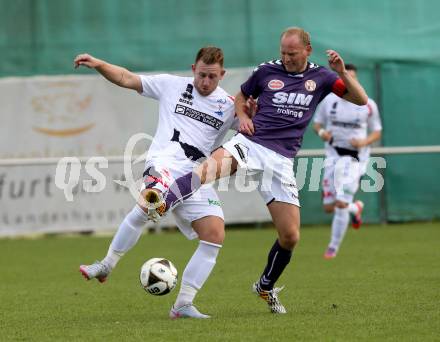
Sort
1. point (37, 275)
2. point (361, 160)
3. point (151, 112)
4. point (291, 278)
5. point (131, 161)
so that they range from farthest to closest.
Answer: point (151, 112) < point (131, 161) < point (361, 160) < point (37, 275) < point (291, 278)

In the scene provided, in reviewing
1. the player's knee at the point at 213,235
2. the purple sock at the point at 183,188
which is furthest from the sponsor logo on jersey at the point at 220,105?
the player's knee at the point at 213,235

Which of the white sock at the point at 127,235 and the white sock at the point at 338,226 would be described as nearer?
the white sock at the point at 127,235

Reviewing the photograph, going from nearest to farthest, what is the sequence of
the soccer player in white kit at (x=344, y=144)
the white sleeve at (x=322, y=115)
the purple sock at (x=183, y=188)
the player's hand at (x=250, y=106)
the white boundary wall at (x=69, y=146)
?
the purple sock at (x=183, y=188) < the player's hand at (x=250, y=106) < the soccer player in white kit at (x=344, y=144) < the white sleeve at (x=322, y=115) < the white boundary wall at (x=69, y=146)

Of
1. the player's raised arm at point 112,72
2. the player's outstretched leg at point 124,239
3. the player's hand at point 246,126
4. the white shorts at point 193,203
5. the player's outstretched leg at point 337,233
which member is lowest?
the player's outstretched leg at point 337,233

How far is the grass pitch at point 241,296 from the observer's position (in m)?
6.64

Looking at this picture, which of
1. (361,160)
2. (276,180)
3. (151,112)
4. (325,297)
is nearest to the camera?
(276,180)

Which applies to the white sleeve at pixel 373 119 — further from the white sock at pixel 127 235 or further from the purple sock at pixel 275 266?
the white sock at pixel 127 235

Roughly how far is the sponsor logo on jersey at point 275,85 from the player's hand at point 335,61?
42cm

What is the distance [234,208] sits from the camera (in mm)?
16812

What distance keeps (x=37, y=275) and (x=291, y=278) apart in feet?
9.32

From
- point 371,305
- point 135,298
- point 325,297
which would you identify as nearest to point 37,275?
point 135,298

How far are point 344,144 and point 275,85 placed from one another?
20.6 ft

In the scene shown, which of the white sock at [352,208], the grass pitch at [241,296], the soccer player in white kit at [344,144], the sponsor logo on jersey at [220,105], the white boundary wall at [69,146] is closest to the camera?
the grass pitch at [241,296]

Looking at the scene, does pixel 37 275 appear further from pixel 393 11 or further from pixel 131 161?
pixel 393 11
